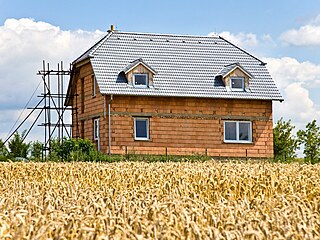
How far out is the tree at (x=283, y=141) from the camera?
50156mm

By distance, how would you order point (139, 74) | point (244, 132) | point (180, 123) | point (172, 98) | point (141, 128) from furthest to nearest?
point (244, 132) → point (172, 98) → point (180, 123) → point (139, 74) → point (141, 128)

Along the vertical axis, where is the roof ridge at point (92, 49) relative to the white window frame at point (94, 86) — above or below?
above

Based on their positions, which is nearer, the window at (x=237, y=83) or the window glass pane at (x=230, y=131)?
the window glass pane at (x=230, y=131)

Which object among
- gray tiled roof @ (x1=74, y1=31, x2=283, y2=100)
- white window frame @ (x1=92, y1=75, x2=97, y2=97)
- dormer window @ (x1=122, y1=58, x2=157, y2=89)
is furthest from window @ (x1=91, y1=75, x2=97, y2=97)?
dormer window @ (x1=122, y1=58, x2=157, y2=89)

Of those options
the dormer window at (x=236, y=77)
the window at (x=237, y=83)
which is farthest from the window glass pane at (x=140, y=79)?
the window at (x=237, y=83)

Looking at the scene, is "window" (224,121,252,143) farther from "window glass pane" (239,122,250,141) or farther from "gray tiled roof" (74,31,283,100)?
"gray tiled roof" (74,31,283,100)

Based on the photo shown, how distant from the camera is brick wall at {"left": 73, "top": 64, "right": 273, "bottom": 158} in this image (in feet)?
141

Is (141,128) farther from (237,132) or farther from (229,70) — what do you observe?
(229,70)

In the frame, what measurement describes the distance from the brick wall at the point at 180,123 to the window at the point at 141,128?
26 cm

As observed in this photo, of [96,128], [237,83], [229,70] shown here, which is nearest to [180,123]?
[229,70]

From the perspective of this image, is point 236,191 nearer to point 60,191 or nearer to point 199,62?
point 60,191

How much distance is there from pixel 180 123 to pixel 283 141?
8846mm

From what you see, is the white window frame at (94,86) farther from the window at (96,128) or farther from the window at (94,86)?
the window at (96,128)

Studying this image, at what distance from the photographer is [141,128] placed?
43.6 meters
